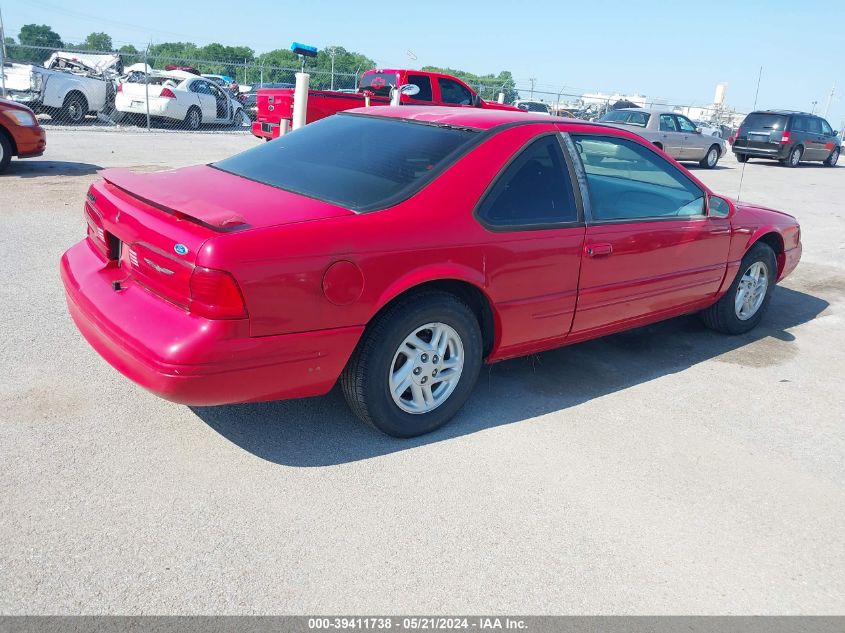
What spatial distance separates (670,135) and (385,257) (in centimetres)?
1726

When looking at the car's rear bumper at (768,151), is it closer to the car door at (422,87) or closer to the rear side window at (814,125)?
the rear side window at (814,125)

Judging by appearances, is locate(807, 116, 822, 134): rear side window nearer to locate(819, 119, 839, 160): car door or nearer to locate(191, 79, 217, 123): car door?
locate(819, 119, 839, 160): car door

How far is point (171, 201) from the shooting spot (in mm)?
3189

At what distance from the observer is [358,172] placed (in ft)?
12.0

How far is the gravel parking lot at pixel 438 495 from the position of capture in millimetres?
2561

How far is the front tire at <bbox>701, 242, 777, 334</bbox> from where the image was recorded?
5402mm

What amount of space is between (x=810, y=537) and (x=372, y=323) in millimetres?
2103

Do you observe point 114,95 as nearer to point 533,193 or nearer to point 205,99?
point 205,99

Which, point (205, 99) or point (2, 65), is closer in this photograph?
point (2, 65)

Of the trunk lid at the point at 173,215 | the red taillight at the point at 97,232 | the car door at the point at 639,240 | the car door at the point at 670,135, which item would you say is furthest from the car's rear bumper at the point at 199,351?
the car door at the point at 670,135

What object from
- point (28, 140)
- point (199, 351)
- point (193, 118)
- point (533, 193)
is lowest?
point (199, 351)

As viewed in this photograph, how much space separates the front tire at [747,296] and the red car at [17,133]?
29.0ft

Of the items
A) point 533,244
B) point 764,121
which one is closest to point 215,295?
point 533,244

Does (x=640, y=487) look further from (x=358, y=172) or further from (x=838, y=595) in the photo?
(x=358, y=172)
